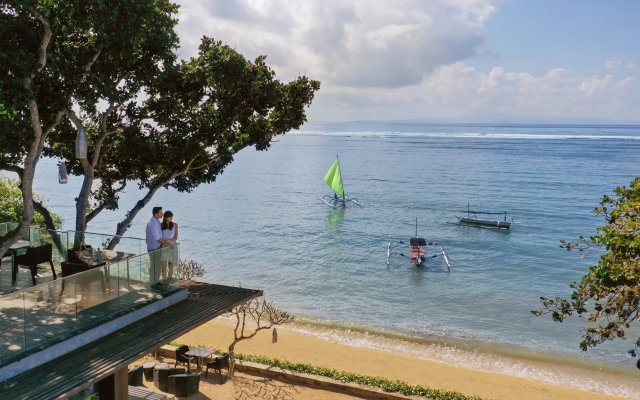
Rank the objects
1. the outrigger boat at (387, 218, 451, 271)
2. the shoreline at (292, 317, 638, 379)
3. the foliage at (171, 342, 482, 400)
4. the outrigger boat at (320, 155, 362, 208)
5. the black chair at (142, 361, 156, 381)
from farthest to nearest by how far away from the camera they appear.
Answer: the outrigger boat at (320, 155, 362, 208)
the outrigger boat at (387, 218, 451, 271)
the shoreline at (292, 317, 638, 379)
the black chair at (142, 361, 156, 381)
the foliage at (171, 342, 482, 400)

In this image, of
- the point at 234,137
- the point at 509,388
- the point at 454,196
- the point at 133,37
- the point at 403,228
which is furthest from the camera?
the point at 454,196

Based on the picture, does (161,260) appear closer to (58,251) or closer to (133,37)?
(58,251)

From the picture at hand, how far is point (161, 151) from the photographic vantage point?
14078 millimetres

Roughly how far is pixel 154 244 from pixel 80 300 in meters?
2.51

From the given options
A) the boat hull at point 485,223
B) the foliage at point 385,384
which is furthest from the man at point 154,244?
the boat hull at point 485,223

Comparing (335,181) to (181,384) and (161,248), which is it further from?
(161,248)

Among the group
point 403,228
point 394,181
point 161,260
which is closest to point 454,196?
point 394,181

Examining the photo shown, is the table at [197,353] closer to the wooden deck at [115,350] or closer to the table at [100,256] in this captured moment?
the wooden deck at [115,350]

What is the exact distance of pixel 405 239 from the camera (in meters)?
46.0

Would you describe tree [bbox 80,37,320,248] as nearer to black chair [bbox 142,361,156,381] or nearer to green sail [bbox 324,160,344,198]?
black chair [bbox 142,361,156,381]

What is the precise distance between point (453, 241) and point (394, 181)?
133 feet

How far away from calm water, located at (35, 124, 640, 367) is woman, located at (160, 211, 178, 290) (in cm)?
1721

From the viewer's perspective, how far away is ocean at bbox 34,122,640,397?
26.3 m

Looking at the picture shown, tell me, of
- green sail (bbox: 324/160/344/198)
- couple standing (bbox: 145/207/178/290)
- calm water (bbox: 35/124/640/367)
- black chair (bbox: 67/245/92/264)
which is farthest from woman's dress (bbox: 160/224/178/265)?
green sail (bbox: 324/160/344/198)
